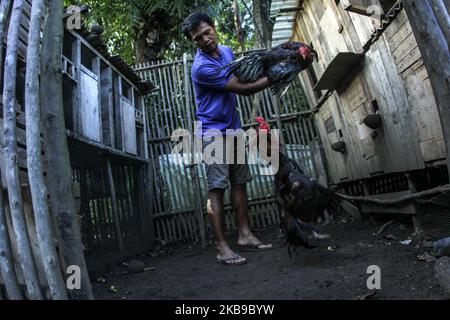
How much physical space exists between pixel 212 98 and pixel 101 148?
124cm

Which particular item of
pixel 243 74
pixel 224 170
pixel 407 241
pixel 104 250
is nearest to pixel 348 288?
pixel 407 241

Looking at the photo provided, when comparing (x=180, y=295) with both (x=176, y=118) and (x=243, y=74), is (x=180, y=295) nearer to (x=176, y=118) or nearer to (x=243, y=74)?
(x=243, y=74)

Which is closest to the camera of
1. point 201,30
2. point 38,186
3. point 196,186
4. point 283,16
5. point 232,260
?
point 38,186

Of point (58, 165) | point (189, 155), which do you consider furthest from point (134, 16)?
point (58, 165)

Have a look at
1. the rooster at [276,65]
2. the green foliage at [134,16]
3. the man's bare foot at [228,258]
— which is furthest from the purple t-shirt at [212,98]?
the green foliage at [134,16]

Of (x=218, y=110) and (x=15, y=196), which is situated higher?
(x=218, y=110)

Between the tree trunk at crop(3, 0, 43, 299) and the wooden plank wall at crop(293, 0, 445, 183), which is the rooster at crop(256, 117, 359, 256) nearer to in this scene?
Result: the wooden plank wall at crop(293, 0, 445, 183)

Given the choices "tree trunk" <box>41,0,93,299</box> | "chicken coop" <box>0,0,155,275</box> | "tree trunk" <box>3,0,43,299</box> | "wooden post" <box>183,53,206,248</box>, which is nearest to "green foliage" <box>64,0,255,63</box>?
"wooden post" <box>183,53,206,248</box>

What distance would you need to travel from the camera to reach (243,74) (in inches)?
139

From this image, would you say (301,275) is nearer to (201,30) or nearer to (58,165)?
(58,165)

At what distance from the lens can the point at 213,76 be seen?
3.61 m

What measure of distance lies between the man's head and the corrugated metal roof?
2.49 m

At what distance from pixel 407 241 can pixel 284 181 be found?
1.24 m

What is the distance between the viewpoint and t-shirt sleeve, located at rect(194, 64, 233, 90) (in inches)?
142
